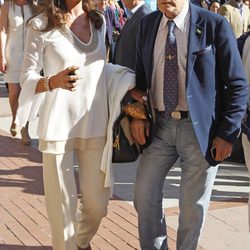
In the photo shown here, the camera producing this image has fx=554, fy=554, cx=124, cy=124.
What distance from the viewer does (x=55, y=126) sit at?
3.33 metres

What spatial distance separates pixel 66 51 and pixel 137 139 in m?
0.70

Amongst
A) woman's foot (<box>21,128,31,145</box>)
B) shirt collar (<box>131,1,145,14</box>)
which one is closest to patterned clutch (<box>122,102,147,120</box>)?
shirt collar (<box>131,1,145,14</box>)

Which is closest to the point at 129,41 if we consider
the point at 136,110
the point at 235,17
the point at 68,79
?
the point at 136,110

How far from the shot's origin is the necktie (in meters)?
3.26

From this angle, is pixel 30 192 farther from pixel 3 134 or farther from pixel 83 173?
pixel 3 134

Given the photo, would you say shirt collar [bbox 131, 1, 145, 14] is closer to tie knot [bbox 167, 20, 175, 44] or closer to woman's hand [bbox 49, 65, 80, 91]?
tie knot [bbox 167, 20, 175, 44]

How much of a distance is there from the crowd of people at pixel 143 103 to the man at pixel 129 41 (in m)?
1.30

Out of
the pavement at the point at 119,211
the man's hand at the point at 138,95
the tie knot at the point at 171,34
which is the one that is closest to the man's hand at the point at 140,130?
the man's hand at the point at 138,95

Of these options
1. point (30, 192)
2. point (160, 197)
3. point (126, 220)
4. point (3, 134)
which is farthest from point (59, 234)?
point (3, 134)

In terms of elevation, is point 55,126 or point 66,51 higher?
point 66,51

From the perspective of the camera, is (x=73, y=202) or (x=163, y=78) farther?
(x=73, y=202)

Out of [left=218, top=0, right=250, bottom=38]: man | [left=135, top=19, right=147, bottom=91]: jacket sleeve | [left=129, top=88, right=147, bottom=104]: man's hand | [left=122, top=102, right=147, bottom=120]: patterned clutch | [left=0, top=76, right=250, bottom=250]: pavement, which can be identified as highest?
[left=135, top=19, right=147, bottom=91]: jacket sleeve

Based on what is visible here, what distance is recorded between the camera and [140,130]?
134 inches

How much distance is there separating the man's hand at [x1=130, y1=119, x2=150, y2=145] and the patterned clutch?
0.12 ft
